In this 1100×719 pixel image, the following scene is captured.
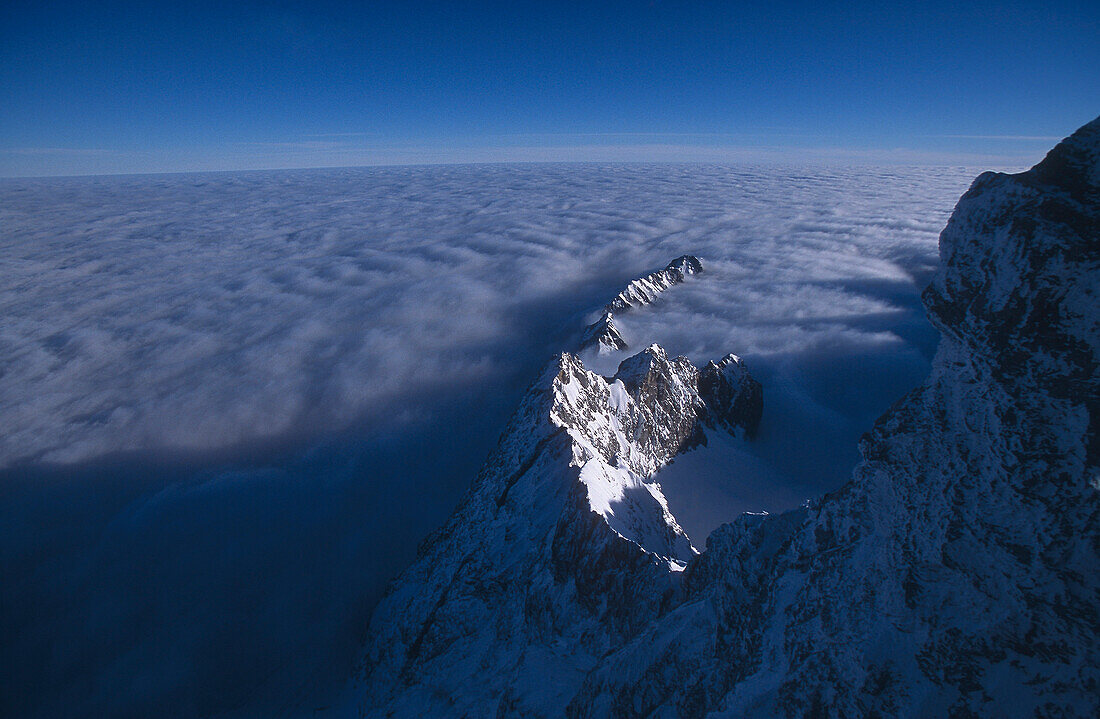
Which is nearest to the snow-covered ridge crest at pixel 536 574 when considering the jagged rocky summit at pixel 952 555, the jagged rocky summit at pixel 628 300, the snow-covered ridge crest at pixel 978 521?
the jagged rocky summit at pixel 952 555

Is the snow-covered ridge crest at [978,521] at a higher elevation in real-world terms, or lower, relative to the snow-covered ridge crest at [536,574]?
higher

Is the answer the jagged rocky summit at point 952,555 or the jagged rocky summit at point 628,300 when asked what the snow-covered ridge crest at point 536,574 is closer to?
the jagged rocky summit at point 952,555

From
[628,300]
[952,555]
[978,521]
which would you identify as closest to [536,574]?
[952,555]

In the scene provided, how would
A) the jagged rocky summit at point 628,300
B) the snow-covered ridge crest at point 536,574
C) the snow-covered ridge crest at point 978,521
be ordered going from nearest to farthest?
the snow-covered ridge crest at point 978,521, the snow-covered ridge crest at point 536,574, the jagged rocky summit at point 628,300

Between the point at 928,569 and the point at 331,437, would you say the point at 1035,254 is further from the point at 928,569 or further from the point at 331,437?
the point at 331,437

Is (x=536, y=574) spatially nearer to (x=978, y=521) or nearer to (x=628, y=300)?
(x=978, y=521)

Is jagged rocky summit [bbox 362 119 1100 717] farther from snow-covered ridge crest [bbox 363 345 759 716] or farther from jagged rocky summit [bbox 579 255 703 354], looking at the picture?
jagged rocky summit [bbox 579 255 703 354]

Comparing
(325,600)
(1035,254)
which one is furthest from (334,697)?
(1035,254)
